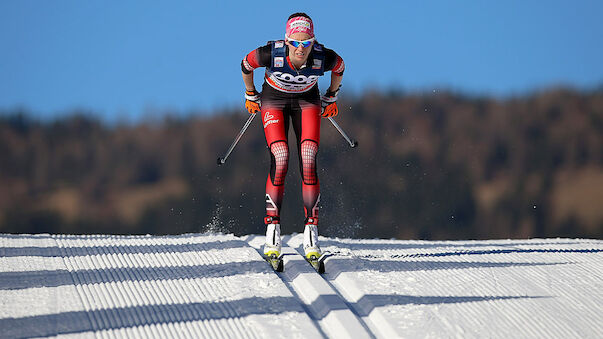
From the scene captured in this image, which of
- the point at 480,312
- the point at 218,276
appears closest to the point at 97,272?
the point at 218,276

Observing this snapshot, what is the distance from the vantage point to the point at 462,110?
17.0m

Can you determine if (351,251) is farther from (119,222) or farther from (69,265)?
(119,222)

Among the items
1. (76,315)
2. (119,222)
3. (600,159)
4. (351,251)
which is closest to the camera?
(76,315)

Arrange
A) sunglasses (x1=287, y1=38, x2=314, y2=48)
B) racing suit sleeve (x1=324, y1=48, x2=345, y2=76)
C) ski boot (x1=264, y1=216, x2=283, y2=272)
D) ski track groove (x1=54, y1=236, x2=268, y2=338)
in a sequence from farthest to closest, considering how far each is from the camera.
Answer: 1. racing suit sleeve (x1=324, y1=48, x2=345, y2=76)
2. ski boot (x1=264, y1=216, x2=283, y2=272)
3. sunglasses (x1=287, y1=38, x2=314, y2=48)
4. ski track groove (x1=54, y1=236, x2=268, y2=338)

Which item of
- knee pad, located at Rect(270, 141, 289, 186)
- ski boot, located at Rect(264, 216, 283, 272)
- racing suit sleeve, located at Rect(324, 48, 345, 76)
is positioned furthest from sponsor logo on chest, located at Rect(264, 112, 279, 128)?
ski boot, located at Rect(264, 216, 283, 272)

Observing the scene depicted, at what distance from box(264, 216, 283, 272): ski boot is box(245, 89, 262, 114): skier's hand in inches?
25.6

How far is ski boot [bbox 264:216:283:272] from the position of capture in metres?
3.49

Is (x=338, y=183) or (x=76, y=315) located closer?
(x=76, y=315)

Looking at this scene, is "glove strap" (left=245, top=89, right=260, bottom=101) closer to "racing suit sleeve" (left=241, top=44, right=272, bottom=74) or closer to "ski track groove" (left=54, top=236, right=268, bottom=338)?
"racing suit sleeve" (left=241, top=44, right=272, bottom=74)

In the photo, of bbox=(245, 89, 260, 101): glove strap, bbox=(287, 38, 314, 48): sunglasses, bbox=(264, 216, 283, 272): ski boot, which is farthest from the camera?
bbox=(245, 89, 260, 101): glove strap

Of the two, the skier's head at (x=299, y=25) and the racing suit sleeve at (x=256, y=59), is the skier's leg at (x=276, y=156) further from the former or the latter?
the skier's head at (x=299, y=25)

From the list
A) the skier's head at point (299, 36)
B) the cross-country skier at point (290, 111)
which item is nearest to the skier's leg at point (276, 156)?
the cross-country skier at point (290, 111)

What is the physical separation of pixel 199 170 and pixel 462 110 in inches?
288

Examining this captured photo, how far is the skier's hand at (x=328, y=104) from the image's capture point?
3.76 meters
